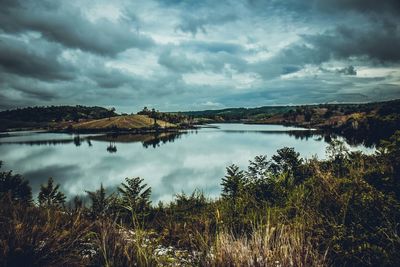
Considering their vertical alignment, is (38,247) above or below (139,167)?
above

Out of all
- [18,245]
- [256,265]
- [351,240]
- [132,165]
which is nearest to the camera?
[256,265]

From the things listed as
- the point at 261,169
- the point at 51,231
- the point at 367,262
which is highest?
the point at 51,231

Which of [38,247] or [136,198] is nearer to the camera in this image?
[38,247]

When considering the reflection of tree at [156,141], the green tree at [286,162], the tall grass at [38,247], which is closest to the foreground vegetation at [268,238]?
the tall grass at [38,247]

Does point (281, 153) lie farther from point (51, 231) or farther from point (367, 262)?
point (51, 231)

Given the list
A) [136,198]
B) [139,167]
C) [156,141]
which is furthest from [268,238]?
[156,141]

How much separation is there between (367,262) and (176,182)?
173ft

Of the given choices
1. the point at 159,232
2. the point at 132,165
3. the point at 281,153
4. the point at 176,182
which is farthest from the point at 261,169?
the point at 132,165

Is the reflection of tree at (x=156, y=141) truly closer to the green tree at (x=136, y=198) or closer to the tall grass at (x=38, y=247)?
the green tree at (x=136, y=198)

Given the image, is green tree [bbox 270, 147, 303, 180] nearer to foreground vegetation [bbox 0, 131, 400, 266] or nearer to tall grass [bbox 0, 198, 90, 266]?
foreground vegetation [bbox 0, 131, 400, 266]

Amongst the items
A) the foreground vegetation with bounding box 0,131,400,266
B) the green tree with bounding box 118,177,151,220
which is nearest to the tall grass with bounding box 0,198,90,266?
the foreground vegetation with bounding box 0,131,400,266

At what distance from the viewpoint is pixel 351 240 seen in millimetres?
4922

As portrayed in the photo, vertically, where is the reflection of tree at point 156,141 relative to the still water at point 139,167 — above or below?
above

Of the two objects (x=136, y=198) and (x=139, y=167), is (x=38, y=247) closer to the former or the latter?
(x=136, y=198)
